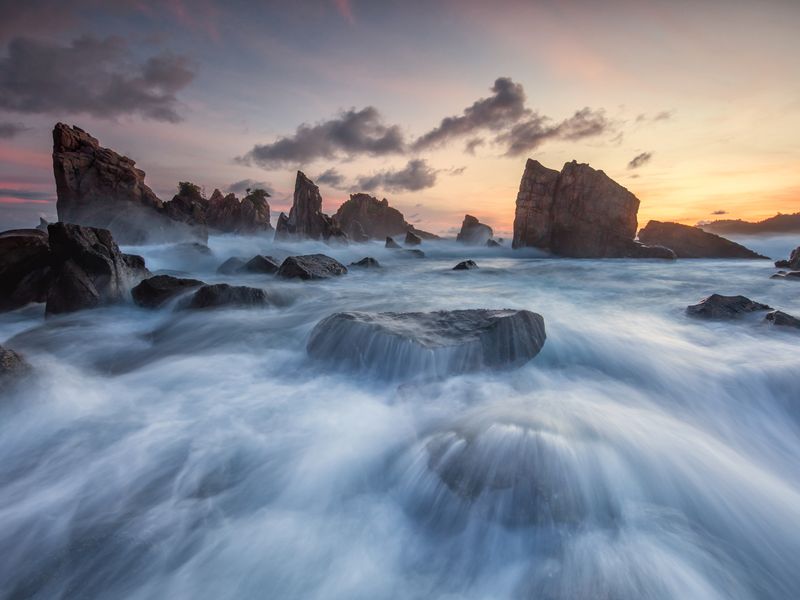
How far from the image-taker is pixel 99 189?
95.1 feet

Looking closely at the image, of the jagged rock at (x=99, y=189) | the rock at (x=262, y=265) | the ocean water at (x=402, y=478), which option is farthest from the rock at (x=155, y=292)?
the jagged rock at (x=99, y=189)

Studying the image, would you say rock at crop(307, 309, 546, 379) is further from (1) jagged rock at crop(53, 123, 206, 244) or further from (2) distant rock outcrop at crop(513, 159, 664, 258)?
(2) distant rock outcrop at crop(513, 159, 664, 258)

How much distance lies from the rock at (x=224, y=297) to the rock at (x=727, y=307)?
1056 cm

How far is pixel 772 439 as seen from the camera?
4.18 metres

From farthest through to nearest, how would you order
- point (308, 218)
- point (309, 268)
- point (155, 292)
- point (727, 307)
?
1. point (308, 218)
2. point (309, 268)
3. point (155, 292)
4. point (727, 307)

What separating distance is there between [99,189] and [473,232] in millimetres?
56781

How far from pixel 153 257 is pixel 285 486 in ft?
72.1

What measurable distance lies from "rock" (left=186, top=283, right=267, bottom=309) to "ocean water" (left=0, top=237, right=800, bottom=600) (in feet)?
9.02

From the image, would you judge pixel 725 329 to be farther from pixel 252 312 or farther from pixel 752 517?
pixel 252 312

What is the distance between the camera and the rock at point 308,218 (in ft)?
166

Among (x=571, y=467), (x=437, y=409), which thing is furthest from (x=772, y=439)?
(x=437, y=409)

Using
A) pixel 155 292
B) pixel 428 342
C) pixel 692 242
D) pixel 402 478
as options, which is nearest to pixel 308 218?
pixel 155 292

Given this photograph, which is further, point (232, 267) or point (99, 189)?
point (99, 189)

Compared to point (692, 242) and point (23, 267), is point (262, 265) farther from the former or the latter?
point (692, 242)
